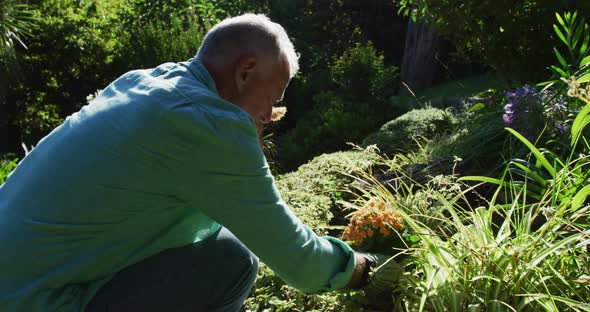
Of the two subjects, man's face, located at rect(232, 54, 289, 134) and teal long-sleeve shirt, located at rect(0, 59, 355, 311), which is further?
man's face, located at rect(232, 54, 289, 134)

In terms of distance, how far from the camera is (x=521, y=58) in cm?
556

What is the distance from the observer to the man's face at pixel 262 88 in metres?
1.84

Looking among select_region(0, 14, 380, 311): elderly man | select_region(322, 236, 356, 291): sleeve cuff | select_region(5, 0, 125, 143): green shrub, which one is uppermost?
select_region(0, 14, 380, 311): elderly man

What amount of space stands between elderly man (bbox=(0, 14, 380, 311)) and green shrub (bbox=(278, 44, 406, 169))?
5.01 m

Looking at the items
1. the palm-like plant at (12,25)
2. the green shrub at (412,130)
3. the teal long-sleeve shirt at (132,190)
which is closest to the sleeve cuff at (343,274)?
the teal long-sleeve shirt at (132,190)

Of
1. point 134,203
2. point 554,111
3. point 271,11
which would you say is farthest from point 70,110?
point 134,203

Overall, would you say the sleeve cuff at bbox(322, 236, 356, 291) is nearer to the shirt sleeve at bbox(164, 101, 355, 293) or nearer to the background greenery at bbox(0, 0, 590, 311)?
the shirt sleeve at bbox(164, 101, 355, 293)

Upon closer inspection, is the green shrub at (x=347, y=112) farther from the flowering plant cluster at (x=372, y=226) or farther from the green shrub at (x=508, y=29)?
the flowering plant cluster at (x=372, y=226)

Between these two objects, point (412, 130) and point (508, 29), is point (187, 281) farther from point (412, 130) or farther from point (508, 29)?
point (508, 29)

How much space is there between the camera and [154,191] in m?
1.76

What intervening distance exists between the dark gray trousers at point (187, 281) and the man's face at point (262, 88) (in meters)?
0.50

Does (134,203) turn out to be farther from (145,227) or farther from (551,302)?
(551,302)

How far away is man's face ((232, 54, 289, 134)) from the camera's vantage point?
6.05 feet

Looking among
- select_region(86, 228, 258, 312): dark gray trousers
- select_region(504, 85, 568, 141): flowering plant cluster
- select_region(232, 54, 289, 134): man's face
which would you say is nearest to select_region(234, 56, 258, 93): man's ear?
select_region(232, 54, 289, 134): man's face
